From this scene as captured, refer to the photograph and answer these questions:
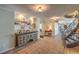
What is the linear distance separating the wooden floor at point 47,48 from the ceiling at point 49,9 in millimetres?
527

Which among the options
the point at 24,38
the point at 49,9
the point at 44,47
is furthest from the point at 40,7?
the point at 44,47

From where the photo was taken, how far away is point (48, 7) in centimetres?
256

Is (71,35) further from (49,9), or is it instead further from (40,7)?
(40,7)

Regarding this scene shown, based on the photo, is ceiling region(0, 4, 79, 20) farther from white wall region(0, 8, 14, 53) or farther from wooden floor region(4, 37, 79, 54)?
wooden floor region(4, 37, 79, 54)

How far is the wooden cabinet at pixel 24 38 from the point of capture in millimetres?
2551

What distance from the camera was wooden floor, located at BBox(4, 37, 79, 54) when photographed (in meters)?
2.57

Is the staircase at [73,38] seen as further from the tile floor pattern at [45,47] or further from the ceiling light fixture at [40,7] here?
the ceiling light fixture at [40,7]

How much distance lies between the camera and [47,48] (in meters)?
2.58

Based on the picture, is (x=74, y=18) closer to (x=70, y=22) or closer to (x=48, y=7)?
(x=70, y=22)

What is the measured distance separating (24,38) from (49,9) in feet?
2.61

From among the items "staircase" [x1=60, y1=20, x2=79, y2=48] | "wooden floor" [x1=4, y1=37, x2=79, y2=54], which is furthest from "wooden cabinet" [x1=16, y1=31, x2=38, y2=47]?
"staircase" [x1=60, y1=20, x2=79, y2=48]
